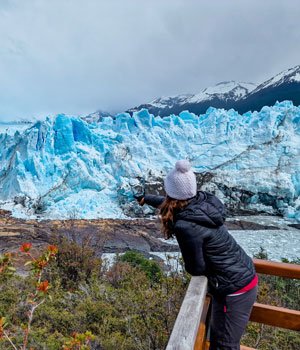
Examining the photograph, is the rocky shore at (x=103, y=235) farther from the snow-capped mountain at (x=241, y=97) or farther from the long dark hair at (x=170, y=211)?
the snow-capped mountain at (x=241, y=97)

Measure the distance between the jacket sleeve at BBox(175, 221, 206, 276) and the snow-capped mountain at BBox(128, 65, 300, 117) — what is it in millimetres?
27379

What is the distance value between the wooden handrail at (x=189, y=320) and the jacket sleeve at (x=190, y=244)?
0.07 meters

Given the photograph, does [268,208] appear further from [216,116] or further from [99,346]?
[99,346]

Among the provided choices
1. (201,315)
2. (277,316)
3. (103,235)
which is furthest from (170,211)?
(103,235)

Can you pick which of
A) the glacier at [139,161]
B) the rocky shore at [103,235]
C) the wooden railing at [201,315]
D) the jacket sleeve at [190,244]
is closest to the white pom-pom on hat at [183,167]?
the jacket sleeve at [190,244]

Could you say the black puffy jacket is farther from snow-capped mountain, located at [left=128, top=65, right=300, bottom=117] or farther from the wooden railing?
snow-capped mountain, located at [left=128, top=65, right=300, bottom=117]

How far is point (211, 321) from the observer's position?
129cm

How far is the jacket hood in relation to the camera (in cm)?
119

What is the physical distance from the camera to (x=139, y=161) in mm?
20594

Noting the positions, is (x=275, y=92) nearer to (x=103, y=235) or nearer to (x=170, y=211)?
(x=103, y=235)

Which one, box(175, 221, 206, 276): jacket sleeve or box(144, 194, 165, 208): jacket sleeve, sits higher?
box(144, 194, 165, 208): jacket sleeve

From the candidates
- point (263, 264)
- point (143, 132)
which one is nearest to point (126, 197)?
point (143, 132)

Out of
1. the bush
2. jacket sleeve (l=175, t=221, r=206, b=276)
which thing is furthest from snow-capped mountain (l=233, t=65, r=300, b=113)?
jacket sleeve (l=175, t=221, r=206, b=276)

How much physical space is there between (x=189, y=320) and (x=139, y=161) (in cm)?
1972
